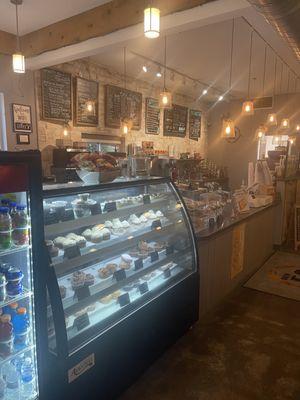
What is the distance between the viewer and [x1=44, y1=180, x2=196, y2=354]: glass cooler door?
1.90 m

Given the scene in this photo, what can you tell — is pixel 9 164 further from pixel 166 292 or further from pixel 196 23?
pixel 196 23

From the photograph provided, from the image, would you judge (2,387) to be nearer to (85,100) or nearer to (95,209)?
(95,209)

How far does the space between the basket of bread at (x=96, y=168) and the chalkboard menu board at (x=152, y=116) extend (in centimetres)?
559

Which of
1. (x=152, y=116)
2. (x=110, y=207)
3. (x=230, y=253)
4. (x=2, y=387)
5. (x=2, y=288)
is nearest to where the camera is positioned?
(x=2, y=288)

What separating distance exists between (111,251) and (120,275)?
208 millimetres

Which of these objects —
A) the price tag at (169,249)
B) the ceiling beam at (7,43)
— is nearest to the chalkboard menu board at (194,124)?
the ceiling beam at (7,43)

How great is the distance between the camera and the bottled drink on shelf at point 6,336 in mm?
1628

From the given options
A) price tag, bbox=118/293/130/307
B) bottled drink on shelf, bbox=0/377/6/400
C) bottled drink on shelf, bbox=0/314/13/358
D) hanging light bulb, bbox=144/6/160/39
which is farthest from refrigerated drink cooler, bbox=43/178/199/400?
hanging light bulb, bbox=144/6/160/39

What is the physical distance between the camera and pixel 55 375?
1.65m

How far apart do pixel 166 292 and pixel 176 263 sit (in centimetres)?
42

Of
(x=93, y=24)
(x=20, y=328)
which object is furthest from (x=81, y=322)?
(x=93, y=24)

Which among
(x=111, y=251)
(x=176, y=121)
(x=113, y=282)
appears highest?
(x=176, y=121)

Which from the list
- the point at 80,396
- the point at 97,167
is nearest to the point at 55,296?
the point at 80,396

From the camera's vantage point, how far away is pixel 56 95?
18.3 ft
